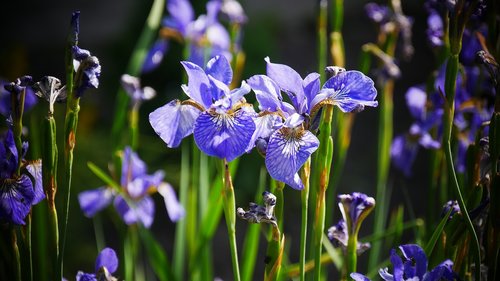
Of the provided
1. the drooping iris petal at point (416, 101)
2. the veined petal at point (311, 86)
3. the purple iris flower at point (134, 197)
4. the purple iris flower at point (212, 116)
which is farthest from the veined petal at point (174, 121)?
the drooping iris petal at point (416, 101)

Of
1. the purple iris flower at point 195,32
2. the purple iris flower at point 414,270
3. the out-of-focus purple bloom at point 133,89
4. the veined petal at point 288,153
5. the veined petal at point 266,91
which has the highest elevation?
the purple iris flower at point 195,32

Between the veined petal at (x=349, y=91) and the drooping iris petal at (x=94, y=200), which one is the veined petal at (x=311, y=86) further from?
the drooping iris petal at (x=94, y=200)

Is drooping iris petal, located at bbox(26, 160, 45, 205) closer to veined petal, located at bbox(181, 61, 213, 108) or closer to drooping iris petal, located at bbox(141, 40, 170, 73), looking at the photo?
veined petal, located at bbox(181, 61, 213, 108)

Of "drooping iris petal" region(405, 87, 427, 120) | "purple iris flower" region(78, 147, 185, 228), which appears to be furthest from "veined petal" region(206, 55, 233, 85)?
"drooping iris petal" region(405, 87, 427, 120)

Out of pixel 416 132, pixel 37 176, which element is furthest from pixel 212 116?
pixel 416 132

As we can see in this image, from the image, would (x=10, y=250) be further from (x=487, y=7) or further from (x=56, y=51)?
(x=56, y=51)

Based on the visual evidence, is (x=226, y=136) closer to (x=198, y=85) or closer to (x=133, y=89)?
(x=198, y=85)

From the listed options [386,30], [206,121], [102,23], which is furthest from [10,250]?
[102,23]
